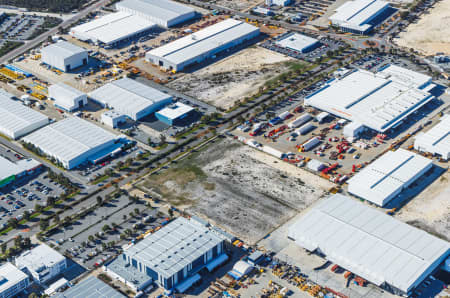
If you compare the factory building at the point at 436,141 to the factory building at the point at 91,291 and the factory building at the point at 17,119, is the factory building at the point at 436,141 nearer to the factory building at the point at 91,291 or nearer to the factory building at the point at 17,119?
the factory building at the point at 91,291

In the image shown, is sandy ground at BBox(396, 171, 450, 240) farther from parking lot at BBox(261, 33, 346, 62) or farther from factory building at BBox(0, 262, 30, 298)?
factory building at BBox(0, 262, 30, 298)

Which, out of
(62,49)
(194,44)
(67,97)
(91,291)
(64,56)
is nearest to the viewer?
(91,291)

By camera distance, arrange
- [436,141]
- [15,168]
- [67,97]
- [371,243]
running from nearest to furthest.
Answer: [371,243] < [15,168] < [436,141] < [67,97]

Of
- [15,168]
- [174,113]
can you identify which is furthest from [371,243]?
[15,168]

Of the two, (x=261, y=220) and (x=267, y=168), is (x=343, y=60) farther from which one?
(x=261, y=220)

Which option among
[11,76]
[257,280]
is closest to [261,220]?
[257,280]

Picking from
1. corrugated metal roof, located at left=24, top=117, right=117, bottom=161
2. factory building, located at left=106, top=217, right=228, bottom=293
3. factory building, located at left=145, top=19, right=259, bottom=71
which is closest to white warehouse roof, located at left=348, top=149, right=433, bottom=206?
factory building, located at left=106, top=217, right=228, bottom=293

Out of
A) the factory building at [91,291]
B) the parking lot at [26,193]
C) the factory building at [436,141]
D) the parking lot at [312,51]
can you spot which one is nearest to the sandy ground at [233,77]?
the parking lot at [312,51]

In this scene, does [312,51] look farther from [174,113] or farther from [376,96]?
[174,113]
